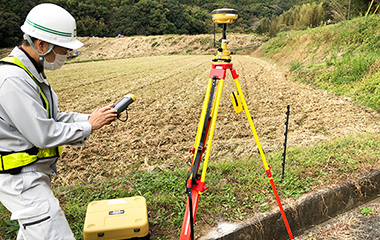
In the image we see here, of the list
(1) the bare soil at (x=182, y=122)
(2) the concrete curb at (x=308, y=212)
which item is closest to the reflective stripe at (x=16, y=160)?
(2) the concrete curb at (x=308, y=212)

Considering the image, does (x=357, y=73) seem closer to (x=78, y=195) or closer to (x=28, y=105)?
(x=78, y=195)

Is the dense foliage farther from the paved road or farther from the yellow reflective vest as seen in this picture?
the yellow reflective vest

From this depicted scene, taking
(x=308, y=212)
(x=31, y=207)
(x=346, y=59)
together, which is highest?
(x=31, y=207)

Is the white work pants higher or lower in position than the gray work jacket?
lower

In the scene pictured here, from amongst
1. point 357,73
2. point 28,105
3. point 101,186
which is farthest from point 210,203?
point 357,73

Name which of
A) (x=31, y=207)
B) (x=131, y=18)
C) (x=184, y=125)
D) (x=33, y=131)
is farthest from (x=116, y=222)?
(x=131, y=18)

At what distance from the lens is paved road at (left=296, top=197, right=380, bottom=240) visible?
2.73 m

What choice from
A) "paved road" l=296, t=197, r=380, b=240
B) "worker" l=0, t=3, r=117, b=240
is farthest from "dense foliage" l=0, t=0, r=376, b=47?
"worker" l=0, t=3, r=117, b=240

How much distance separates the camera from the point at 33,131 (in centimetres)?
151

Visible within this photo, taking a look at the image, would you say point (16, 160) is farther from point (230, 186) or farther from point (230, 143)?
point (230, 143)

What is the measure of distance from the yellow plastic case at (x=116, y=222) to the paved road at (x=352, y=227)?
5.82 ft

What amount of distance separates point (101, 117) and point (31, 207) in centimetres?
69

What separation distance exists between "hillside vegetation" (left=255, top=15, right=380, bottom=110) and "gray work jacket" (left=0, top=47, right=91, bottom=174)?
6.48 metres

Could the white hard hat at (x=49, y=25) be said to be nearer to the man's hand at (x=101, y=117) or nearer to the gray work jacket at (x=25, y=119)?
the gray work jacket at (x=25, y=119)
